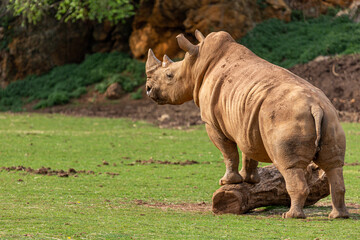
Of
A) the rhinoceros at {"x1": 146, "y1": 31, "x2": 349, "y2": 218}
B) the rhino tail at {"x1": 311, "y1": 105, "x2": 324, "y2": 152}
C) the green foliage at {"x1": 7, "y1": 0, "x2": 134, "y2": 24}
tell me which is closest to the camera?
the rhino tail at {"x1": 311, "y1": 105, "x2": 324, "y2": 152}

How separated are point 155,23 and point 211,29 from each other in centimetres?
291

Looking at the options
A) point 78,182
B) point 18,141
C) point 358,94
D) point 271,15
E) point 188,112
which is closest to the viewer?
point 78,182

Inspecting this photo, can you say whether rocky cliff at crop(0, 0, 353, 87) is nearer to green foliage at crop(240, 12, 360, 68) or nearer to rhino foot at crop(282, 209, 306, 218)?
green foliage at crop(240, 12, 360, 68)

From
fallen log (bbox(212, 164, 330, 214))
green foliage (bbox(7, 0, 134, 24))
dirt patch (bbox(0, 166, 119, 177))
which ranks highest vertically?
green foliage (bbox(7, 0, 134, 24))

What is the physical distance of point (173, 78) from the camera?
392 inches

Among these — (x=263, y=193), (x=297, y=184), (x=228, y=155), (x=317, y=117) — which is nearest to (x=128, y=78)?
(x=228, y=155)

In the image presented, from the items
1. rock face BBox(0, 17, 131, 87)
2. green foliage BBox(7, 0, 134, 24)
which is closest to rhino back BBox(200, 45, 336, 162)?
green foliage BBox(7, 0, 134, 24)

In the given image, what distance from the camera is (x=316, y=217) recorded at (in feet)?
27.9

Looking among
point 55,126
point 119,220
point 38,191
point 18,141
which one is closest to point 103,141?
point 18,141

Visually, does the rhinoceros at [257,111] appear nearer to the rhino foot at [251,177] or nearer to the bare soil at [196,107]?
the rhino foot at [251,177]

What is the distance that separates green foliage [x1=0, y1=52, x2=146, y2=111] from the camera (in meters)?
31.6

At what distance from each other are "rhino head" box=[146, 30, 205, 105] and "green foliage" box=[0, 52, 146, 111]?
822 inches

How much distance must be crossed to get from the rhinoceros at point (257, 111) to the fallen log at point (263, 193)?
162 millimetres

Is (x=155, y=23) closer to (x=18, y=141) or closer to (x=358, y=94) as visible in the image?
(x=358, y=94)
